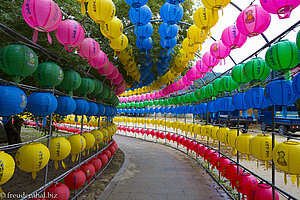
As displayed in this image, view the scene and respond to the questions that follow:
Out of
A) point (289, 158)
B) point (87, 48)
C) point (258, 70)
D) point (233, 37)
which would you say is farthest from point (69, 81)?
point (289, 158)

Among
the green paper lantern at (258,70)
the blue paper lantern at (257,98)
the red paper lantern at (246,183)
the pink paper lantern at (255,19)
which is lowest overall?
the red paper lantern at (246,183)

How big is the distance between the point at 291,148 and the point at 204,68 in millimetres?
3797

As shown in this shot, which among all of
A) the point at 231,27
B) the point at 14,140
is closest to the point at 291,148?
the point at 231,27

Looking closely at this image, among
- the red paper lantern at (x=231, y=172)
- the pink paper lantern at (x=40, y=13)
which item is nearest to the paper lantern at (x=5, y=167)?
the pink paper lantern at (x=40, y=13)

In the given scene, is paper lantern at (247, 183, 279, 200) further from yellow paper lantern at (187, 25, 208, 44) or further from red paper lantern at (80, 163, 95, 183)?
red paper lantern at (80, 163, 95, 183)

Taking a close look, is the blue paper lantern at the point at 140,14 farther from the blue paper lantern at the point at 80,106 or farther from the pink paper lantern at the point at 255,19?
the blue paper lantern at the point at 80,106

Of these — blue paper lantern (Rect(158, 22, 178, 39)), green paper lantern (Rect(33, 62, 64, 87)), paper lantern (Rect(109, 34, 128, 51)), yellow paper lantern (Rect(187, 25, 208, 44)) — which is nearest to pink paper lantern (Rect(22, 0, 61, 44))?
green paper lantern (Rect(33, 62, 64, 87))

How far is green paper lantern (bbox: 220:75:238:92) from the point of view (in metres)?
4.80

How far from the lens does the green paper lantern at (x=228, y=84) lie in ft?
15.7

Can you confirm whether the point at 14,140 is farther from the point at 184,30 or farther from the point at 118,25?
the point at 184,30

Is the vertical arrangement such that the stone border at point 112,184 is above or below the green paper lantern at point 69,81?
below

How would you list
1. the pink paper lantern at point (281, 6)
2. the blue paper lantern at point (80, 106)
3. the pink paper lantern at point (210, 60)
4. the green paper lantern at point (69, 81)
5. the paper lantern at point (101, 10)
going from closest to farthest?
the pink paper lantern at point (281, 6) < the paper lantern at point (101, 10) < the green paper lantern at point (69, 81) < the blue paper lantern at point (80, 106) < the pink paper lantern at point (210, 60)

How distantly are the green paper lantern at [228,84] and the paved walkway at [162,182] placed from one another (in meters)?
3.35

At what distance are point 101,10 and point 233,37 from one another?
8.90 feet
